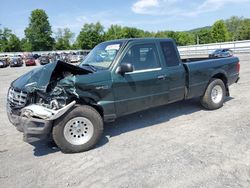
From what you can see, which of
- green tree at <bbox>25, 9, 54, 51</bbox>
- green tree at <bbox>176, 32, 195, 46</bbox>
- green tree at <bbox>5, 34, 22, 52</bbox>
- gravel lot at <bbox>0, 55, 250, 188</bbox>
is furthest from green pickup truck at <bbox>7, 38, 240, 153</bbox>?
green tree at <bbox>5, 34, 22, 52</bbox>

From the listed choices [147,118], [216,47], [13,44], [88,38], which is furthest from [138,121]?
[13,44]

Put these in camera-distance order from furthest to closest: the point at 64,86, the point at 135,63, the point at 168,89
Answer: the point at 168,89 < the point at 135,63 < the point at 64,86

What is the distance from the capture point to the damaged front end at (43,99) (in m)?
4.29

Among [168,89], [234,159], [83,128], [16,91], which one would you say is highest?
[16,91]

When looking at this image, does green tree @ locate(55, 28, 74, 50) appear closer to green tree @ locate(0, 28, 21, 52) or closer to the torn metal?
green tree @ locate(0, 28, 21, 52)

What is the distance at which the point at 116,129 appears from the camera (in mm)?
5797

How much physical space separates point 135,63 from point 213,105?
2.79 m

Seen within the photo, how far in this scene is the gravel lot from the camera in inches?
142

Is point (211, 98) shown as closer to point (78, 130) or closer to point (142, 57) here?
point (142, 57)

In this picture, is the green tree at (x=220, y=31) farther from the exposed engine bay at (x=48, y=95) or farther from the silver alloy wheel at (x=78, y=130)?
the exposed engine bay at (x=48, y=95)

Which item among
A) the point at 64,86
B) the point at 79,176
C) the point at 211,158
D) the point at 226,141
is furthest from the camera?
the point at 226,141

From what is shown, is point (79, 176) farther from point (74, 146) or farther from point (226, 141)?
point (226, 141)

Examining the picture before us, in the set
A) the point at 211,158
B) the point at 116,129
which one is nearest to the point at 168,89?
the point at 116,129

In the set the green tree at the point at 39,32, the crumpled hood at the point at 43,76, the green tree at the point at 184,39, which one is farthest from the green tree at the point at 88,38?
the crumpled hood at the point at 43,76
